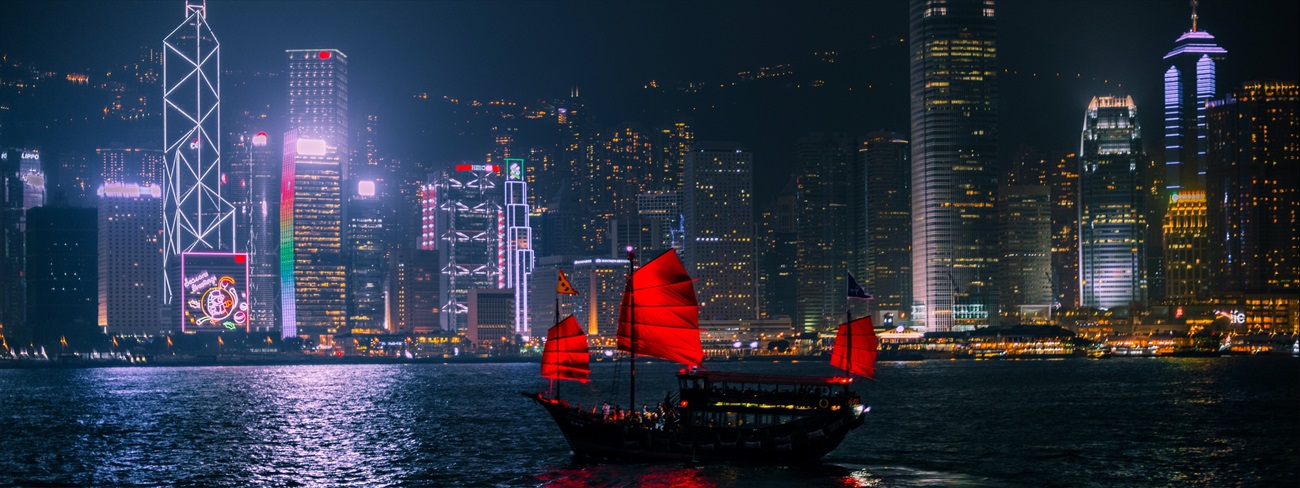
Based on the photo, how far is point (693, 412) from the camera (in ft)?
250

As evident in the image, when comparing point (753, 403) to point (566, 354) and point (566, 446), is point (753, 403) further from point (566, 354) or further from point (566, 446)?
point (566, 446)

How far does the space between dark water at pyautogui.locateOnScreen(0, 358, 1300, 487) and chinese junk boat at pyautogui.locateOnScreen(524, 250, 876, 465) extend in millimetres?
1278

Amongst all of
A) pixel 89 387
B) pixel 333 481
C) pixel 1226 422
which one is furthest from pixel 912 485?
pixel 89 387

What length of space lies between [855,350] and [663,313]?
1105 centimetres

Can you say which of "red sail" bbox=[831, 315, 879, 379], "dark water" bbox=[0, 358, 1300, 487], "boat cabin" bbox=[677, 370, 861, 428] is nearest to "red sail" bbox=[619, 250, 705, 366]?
"boat cabin" bbox=[677, 370, 861, 428]

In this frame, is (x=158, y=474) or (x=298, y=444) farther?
(x=298, y=444)

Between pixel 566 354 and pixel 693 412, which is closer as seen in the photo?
pixel 693 412

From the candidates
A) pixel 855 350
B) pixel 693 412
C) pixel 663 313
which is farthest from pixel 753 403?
pixel 855 350

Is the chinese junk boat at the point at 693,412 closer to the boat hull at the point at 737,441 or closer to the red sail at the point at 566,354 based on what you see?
the boat hull at the point at 737,441

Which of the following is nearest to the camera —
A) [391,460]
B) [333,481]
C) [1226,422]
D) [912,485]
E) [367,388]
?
[912,485]

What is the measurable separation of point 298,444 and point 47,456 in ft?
50.6

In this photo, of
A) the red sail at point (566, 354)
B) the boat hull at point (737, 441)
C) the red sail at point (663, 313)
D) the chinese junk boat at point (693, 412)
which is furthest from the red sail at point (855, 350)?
the red sail at point (566, 354)

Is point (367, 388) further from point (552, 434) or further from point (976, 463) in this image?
point (976, 463)

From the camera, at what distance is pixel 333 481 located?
7650 centimetres
